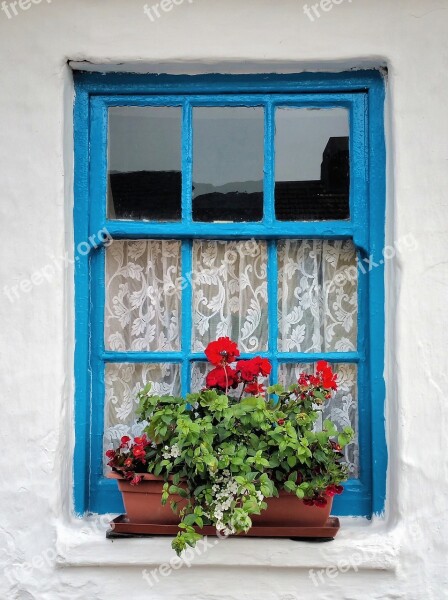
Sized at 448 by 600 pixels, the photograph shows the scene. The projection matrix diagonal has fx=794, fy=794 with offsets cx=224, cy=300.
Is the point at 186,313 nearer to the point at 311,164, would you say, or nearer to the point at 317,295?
the point at 317,295

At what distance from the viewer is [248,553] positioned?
2789 mm

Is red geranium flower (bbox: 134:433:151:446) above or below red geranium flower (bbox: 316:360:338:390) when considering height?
below

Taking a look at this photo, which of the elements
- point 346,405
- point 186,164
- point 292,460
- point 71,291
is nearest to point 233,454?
point 292,460

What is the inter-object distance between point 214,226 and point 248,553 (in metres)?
1.20

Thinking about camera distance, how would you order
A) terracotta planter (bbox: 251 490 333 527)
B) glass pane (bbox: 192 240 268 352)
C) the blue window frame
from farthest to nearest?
glass pane (bbox: 192 240 268 352)
the blue window frame
terracotta planter (bbox: 251 490 333 527)

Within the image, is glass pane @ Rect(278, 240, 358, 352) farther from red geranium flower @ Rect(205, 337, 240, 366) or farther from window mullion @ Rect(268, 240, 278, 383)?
red geranium flower @ Rect(205, 337, 240, 366)

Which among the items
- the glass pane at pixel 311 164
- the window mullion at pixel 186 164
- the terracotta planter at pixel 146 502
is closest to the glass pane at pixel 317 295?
the glass pane at pixel 311 164

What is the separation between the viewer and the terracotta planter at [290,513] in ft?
8.97

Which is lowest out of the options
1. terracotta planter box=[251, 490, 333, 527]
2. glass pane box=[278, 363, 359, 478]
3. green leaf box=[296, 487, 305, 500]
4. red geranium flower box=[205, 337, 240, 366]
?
terracotta planter box=[251, 490, 333, 527]

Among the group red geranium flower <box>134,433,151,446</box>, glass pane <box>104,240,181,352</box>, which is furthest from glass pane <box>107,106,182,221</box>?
red geranium flower <box>134,433,151,446</box>

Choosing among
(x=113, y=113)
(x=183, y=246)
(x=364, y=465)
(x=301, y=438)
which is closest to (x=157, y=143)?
(x=113, y=113)

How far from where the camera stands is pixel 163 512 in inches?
110

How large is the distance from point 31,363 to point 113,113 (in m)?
1.02

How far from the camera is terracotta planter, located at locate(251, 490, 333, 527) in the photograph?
8.97 feet
